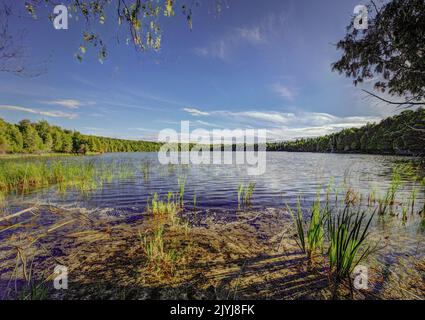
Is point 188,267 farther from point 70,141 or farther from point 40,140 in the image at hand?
point 70,141

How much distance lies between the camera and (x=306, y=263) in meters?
4.65

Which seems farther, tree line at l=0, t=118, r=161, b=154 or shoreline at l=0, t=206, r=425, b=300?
tree line at l=0, t=118, r=161, b=154

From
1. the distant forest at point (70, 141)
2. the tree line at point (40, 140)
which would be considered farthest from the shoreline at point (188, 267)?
the tree line at point (40, 140)

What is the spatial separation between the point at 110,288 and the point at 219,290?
2093mm

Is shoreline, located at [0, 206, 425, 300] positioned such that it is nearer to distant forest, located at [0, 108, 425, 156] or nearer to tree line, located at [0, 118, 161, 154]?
distant forest, located at [0, 108, 425, 156]

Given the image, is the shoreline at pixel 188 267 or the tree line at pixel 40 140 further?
the tree line at pixel 40 140

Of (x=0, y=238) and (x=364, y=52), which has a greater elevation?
(x=364, y=52)

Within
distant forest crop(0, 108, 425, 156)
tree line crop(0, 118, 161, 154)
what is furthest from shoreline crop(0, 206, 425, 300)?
tree line crop(0, 118, 161, 154)

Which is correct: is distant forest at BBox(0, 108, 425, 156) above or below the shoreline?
above

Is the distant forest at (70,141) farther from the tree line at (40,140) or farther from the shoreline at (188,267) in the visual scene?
the shoreline at (188,267)
